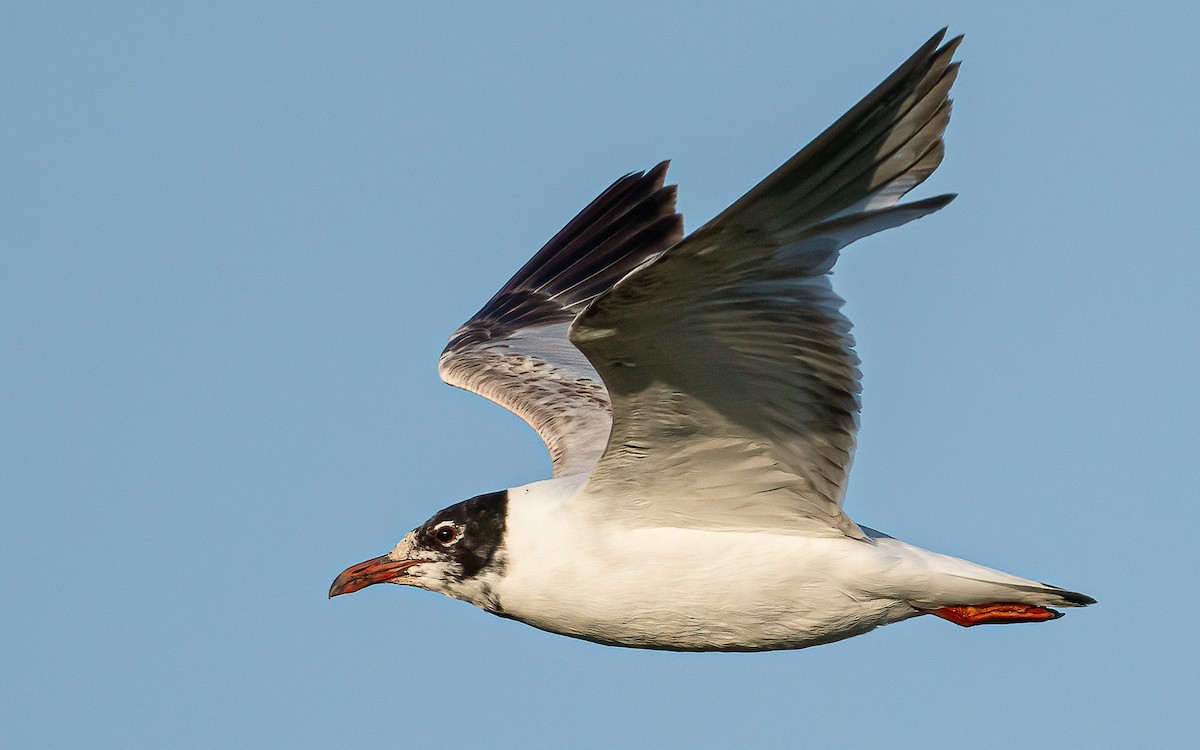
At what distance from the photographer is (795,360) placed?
6621 mm

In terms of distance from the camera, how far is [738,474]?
7336mm

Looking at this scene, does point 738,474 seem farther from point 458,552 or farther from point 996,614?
point 996,614

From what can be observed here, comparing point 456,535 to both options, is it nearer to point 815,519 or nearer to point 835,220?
point 815,519

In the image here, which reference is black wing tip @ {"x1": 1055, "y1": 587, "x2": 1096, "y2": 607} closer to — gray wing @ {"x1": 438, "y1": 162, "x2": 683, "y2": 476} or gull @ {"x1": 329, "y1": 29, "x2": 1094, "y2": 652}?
gull @ {"x1": 329, "y1": 29, "x2": 1094, "y2": 652}

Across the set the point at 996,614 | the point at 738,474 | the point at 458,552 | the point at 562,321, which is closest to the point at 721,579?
the point at 738,474

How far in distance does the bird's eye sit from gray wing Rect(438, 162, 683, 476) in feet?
5.09

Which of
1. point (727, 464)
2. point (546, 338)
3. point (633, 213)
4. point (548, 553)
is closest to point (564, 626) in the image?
point (548, 553)

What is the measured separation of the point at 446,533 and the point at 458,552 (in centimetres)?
11

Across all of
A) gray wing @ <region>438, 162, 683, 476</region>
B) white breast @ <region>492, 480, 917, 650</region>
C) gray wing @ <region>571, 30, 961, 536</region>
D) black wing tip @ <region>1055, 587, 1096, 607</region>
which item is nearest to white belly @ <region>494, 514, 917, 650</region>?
white breast @ <region>492, 480, 917, 650</region>

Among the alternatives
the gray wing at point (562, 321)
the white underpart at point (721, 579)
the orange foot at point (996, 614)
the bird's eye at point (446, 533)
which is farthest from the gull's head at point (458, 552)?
the orange foot at point (996, 614)

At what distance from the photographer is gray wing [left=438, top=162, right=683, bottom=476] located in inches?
389

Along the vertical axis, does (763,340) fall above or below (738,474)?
above

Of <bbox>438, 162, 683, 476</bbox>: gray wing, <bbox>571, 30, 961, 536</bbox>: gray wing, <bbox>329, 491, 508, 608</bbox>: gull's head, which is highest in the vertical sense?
<bbox>438, 162, 683, 476</bbox>: gray wing

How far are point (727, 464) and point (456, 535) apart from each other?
1.45m
